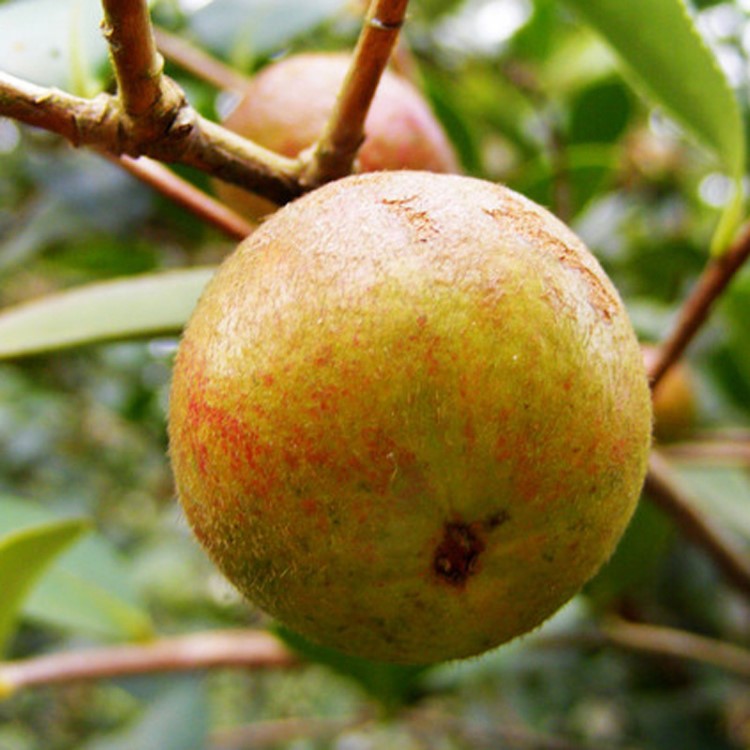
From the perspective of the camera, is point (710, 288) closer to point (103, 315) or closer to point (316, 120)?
point (316, 120)

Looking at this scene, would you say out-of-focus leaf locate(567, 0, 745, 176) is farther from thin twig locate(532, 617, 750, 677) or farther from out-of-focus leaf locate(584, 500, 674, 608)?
thin twig locate(532, 617, 750, 677)

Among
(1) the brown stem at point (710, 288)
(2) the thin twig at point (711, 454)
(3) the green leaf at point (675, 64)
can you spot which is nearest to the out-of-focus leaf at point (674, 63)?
(3) the green leaf at point (675, 64)

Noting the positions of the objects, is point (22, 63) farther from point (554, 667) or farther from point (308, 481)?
point (554, 667)

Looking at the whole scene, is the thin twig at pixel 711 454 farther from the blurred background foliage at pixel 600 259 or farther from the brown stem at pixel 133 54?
the brown stem at pixel 133 54

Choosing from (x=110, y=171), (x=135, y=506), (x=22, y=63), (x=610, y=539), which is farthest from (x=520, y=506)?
(x=135, y=506)

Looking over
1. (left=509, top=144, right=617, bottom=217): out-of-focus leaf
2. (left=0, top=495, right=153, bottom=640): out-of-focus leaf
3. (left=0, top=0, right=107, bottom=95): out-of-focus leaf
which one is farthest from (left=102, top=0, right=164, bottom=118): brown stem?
(left=0, top=495, right=153, bottom=640): out-of-focus leaf

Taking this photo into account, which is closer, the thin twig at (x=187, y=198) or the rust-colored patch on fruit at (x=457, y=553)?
the rust-colored patch on fruit at (x=457, y=553)
